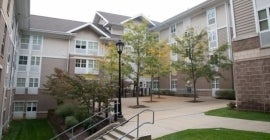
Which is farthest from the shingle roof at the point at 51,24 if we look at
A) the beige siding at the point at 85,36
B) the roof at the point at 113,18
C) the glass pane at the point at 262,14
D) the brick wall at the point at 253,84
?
the glass pane at the point at 262,14

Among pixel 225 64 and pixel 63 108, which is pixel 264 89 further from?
pixel 63 108

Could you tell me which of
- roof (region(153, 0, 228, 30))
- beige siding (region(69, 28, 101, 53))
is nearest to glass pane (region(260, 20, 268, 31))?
roof (region(153, 0, 228, 30))

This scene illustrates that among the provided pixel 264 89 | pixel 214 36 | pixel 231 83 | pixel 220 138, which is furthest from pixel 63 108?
pixel 214 36

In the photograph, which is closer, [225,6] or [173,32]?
[225,6]

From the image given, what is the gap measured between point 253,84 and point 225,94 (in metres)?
9.93

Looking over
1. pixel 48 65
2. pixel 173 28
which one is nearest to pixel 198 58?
pixel 173 28

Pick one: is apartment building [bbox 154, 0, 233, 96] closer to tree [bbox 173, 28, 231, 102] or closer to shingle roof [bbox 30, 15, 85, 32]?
tree [bbox 173, 28, 231, 102]

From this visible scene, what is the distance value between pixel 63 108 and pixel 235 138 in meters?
13.5

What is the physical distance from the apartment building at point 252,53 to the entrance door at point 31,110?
22.1 metres

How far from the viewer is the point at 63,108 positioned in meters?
17.1

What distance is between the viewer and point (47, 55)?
2730 cm

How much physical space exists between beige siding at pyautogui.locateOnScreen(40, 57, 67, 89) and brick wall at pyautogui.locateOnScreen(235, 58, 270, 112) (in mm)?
21391

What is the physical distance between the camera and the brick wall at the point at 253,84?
12.0 metres

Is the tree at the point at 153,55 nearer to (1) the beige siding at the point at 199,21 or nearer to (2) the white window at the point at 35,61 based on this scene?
(1) the beige siding at the point at 199,21
